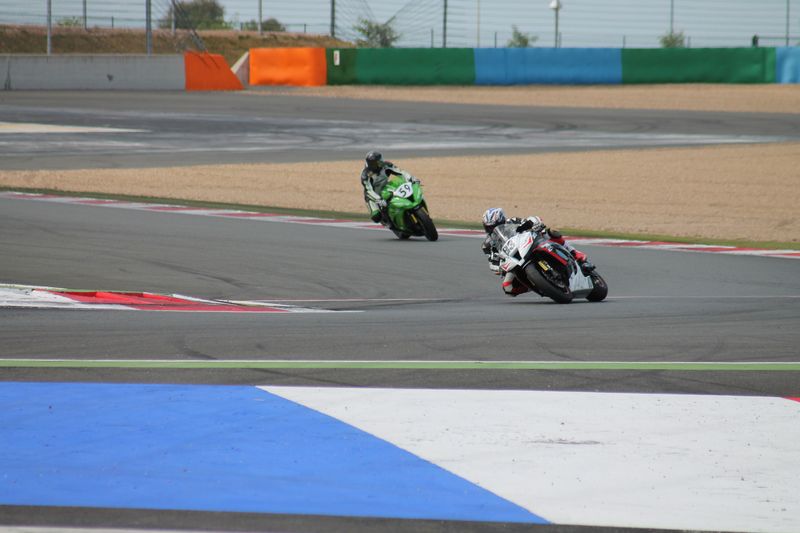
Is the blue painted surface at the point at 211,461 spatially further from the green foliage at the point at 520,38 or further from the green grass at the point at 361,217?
the green foliage at the point at 520,38

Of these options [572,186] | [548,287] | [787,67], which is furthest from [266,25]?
[548,287]

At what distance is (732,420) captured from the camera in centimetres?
629

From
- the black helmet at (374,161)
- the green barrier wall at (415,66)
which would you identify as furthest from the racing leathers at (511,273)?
the green barrier wall at (415,66)

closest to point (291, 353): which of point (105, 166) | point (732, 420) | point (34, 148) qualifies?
point (732, 420)

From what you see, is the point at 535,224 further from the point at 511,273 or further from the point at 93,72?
the point at 93,72

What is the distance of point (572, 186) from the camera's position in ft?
74.9

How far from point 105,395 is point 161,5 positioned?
4623 centimetres

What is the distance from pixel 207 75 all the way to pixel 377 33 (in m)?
8.54

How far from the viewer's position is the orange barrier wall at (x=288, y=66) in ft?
161

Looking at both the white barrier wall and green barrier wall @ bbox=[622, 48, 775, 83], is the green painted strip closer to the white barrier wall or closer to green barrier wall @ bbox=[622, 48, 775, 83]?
the white barrier wall

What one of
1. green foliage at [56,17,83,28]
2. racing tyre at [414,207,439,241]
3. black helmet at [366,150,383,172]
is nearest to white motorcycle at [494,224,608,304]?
racing tyre at [414,207,439,241]

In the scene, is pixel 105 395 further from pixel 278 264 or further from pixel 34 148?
pixel 34 148

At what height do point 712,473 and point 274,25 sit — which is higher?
point 274,25

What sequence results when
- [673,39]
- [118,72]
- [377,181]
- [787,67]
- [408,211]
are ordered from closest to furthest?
1. [408,211]
2. [377,181]
3. [118,72]
4. [787,67]
5. [673,39]
